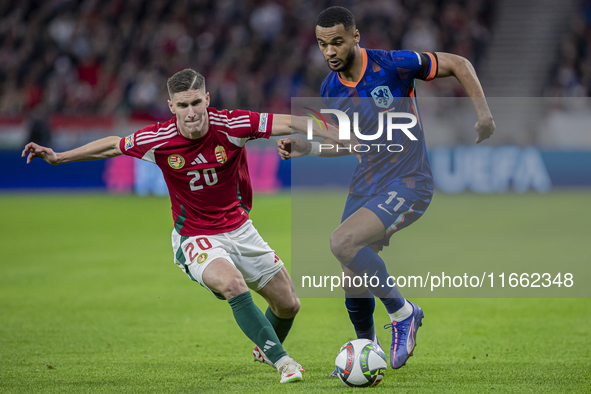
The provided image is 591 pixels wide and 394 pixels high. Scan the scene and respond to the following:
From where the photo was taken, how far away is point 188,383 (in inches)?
175

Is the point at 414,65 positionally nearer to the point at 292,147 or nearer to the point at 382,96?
the point at 382,96

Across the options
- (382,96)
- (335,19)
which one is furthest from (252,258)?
(335,19)

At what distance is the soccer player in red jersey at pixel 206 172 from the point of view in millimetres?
4578

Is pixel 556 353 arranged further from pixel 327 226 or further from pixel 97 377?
pixel 327 226

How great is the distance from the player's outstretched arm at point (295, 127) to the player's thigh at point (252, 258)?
0.72 meters

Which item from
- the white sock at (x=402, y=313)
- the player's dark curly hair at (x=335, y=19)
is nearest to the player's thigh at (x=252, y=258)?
the white sock at (x=402, y=313)

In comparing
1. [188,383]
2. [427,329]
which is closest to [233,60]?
[427,329]

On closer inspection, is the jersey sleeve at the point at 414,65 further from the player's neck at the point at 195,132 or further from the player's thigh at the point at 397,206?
the player's neck at the point at 195,132

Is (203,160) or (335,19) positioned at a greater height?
(335,19)

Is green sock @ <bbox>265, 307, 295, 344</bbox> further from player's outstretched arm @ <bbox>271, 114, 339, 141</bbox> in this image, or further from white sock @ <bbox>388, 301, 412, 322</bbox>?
player's outstretched arm @ <bbox>271, 114, 339, 141</bbox>

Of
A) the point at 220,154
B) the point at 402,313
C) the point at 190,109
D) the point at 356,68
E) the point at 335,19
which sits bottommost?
the point at 402,313

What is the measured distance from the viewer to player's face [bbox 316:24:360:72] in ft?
15.4

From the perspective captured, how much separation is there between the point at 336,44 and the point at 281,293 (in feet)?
5.83

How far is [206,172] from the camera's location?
4766 mm
